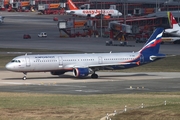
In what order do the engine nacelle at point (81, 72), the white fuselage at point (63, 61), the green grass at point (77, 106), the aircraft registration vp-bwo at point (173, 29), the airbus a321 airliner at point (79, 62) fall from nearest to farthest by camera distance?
the green grass at point (77, 106) → the white fuselage at point (63, 61) → the airbus a321 airliner at point (79, 62) → the engine nacelle at point (81, 72) → the aircraft registration vp-bwo at point (173, 29)

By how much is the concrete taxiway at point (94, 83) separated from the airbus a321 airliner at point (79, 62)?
1281mm

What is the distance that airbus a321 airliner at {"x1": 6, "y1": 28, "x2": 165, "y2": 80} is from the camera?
75.0m

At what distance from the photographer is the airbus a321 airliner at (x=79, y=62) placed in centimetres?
7500

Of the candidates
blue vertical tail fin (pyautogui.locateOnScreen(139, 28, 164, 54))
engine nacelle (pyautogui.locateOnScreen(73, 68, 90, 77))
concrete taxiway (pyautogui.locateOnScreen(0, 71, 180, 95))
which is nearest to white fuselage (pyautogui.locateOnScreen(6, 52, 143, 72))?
engine nacelle (pyautogui.locateOnScreen(73, 68, 90, 77))

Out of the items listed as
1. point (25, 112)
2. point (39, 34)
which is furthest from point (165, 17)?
point (25, 112)

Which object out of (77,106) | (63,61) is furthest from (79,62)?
(77,106)

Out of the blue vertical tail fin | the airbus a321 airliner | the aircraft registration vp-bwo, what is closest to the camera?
the airbus a321 airliner

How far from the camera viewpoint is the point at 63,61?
76562 millimetres

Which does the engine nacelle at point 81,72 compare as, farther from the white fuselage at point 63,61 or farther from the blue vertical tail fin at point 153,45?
the blue vertical tail fin at point 153,45

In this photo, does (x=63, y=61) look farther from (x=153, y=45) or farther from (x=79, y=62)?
(x=153, y=45)

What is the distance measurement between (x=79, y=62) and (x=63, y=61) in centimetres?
232

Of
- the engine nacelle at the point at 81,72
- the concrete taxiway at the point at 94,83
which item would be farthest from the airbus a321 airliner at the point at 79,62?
the concrete taxiway at the point at 94,83

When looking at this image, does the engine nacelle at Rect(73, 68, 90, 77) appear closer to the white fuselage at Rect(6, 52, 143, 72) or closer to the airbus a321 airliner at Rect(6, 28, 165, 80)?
the airbus a321 airliner at Rect(6, 28, 165, 80)

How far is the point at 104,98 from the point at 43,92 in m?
10.1
